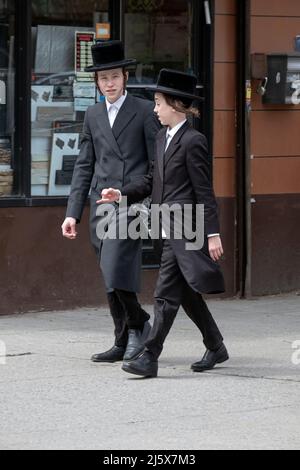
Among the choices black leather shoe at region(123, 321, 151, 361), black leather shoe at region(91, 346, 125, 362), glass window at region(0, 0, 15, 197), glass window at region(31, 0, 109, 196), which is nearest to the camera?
black leather shoe at region(123, 321, 151, 361)

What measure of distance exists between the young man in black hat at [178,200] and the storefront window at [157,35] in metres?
3.54

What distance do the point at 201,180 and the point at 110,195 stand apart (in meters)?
0.59

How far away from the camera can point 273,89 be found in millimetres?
12109

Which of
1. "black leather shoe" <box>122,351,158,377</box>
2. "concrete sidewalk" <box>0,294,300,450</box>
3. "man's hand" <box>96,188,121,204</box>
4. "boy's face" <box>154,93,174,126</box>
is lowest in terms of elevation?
"concrete sidewalk" <box>0,294,300,450</box>

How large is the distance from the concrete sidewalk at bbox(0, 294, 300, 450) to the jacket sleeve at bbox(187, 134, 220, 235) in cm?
105

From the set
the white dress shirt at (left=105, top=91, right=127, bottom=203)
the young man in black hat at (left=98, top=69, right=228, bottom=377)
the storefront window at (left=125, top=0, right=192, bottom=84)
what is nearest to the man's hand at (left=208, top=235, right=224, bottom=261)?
the young man in black hat at (left=98, top=69, right=228, bottom=377)

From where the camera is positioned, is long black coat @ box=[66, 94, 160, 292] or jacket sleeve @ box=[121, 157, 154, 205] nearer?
jacket sleeve @ box=[121, 157, 154, 205]

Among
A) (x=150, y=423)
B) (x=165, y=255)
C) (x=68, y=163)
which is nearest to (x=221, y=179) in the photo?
(x=68, y=163)

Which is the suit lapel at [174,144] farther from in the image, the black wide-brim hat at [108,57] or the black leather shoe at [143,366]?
the black leather shoe at [143,366]

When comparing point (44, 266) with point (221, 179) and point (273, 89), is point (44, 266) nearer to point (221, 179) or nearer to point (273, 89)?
point (221, 179)

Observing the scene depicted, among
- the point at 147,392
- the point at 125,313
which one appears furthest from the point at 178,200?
the point at 147,392

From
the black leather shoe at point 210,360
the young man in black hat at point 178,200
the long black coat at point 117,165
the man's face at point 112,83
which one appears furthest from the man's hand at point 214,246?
the man's face at point 112,83

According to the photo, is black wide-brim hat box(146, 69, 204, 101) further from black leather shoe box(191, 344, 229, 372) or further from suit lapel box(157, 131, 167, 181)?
black leather shoe box(191, 344, 229, 372)

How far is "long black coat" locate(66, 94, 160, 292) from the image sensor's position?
8547mm
